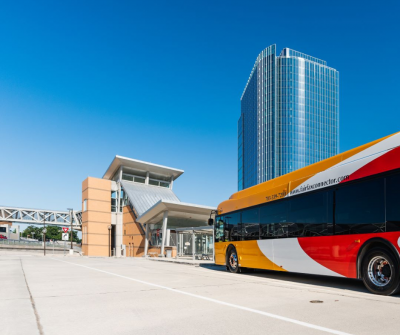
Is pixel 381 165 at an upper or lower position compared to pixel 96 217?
upper

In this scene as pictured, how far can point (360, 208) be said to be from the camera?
29.3ft

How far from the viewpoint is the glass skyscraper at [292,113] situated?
114 meters

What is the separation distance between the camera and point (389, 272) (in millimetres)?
8234

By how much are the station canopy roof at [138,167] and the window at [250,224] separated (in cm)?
3994

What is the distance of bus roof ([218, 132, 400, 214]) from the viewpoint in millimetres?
8461

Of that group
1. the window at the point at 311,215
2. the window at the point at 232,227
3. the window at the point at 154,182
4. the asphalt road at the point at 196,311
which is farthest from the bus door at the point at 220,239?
the window at the point at 154,182

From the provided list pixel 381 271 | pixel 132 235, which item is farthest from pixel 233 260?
pixel 132 235

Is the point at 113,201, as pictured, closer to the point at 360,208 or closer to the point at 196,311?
the point at 360,208

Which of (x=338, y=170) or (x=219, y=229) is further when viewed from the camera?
(x=219, y=229)

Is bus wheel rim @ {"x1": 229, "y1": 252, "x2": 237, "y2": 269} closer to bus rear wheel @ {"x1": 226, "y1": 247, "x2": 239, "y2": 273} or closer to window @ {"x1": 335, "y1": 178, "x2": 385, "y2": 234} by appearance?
bus rear wheel @ {"x1": 226, "y1": 247, "x2": 239, "y2": 273}

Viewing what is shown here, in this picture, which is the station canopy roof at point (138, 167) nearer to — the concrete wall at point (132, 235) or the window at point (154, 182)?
the window at point (154, 182)

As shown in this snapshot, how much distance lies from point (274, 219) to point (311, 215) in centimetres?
204

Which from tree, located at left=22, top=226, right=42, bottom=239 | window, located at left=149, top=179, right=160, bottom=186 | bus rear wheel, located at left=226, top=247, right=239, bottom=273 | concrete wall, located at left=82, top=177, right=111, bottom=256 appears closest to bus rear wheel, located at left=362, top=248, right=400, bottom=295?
bus rear wheel, located at left=226, top=247, right=239, bottom=273

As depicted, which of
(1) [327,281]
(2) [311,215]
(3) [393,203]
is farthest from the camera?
(1) [327,281]
